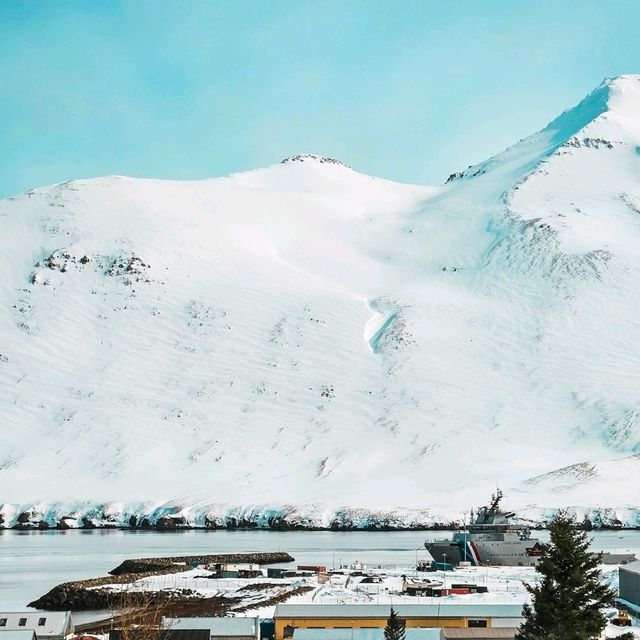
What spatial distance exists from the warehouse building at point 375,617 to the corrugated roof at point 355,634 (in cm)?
93

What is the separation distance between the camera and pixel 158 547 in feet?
363

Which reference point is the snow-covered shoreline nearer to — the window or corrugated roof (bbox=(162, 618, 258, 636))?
the window

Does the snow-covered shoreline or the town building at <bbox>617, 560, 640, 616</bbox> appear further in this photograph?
the snow-covered shoreline

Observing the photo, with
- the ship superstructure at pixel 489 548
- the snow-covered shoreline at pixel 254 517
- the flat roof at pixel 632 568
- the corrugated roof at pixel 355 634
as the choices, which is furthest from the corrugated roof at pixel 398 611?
the snow-covered shoreline at pixel 254 517

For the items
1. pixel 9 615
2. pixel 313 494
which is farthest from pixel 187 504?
pixel 9 615

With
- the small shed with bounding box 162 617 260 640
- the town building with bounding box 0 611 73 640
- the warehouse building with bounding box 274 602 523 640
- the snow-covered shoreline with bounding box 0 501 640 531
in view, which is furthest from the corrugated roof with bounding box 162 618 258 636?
the snow-covered shoreline with bounding box 0 501 640 531

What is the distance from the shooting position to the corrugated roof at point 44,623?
1720 inches

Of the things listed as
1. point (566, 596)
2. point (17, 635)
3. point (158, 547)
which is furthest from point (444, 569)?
point (566, 596)

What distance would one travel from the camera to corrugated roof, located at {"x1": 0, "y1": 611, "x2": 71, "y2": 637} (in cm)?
4369

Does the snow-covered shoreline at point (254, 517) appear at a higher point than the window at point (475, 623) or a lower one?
higher

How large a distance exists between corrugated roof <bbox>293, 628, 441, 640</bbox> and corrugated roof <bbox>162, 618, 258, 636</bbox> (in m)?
2.21

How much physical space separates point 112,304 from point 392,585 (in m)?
139

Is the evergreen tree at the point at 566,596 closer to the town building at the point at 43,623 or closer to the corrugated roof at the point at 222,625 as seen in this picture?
the corrugated roof at the point at 222,625

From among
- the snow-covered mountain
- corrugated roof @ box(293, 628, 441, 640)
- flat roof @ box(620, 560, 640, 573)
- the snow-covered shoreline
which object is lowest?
corrugated roof @ box(293, 628, 441, 640)
